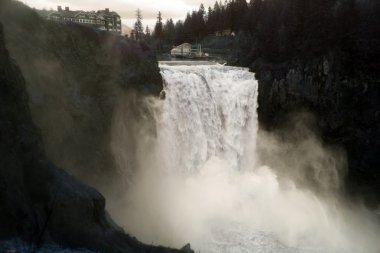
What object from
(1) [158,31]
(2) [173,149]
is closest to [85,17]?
(1) [158,31]

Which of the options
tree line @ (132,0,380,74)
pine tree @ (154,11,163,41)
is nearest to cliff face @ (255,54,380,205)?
tree line @ (132,0,380,74)

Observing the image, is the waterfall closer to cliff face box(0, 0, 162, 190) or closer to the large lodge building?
cliff face box(0, 0, 162, 190)

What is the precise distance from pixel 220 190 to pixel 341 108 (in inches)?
556

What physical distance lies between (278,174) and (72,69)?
75.1ft

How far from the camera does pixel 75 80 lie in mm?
21625

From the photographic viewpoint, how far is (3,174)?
38.9 feet

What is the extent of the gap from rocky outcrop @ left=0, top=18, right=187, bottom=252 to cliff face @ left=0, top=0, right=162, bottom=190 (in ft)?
14.3

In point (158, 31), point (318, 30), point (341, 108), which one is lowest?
point (341, 108)

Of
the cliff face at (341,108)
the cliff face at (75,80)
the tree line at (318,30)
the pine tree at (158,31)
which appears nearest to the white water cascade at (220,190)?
the cliff face at (341,108)

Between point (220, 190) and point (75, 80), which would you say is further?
point (220, 190)

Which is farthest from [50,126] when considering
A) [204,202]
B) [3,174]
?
[204,202]

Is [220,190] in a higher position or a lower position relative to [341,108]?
lower

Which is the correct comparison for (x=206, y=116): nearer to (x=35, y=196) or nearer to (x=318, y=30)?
(x=318, y=30)

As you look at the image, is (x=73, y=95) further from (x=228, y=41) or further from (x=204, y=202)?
(x=228, y=41)
